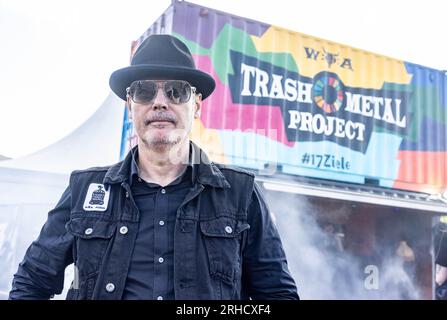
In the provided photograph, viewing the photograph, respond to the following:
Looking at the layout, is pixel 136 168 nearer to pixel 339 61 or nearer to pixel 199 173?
pixel 199 173

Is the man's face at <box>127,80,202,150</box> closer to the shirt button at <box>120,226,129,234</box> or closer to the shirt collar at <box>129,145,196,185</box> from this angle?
the shirt collar at <box>129,145,196,185</box>

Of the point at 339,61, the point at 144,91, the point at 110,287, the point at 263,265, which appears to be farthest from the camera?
the point at 339,61

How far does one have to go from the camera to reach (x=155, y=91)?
56.3 inches

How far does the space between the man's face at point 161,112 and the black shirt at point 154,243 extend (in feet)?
0.47

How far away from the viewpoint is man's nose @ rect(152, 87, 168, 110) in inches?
55.1

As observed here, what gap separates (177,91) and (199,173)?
0.30 metres

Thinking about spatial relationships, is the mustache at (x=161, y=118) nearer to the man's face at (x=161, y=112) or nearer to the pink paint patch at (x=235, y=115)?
the man's face at (x=161, y=112)

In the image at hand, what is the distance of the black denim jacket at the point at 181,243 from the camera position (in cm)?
123

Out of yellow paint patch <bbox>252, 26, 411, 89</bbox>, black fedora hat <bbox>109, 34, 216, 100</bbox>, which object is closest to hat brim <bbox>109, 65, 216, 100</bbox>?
black fedora hat <bbox>109, 34, 216, 100</bbox>

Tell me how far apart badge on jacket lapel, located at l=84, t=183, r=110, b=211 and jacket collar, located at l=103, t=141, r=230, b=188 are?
0.03 meters

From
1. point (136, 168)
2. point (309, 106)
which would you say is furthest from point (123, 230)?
point (309, 106)

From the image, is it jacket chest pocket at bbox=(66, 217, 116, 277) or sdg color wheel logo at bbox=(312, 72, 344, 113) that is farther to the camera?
sdg color wheel logo at bbox=(312, 72, 344, 113)

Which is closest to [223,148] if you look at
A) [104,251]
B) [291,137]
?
[291,137]

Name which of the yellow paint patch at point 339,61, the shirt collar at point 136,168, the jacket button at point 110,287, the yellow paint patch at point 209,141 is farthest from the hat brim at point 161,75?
the yellow paint patch at point 339,61
